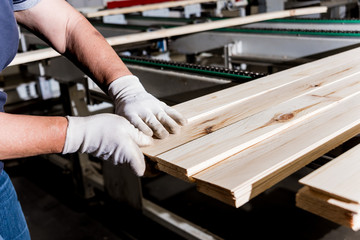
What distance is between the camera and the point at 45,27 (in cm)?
135

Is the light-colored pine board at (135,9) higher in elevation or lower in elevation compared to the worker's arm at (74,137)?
higher

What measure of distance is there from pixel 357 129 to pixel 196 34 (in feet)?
5.93

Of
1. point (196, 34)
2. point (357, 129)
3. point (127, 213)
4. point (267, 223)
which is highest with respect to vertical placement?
point (196, 34)

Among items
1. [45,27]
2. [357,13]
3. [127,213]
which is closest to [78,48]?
[45,27]

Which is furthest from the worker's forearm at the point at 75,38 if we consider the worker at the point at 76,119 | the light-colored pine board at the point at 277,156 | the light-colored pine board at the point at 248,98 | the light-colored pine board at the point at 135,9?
the light-colored pine board at the point at 135,9

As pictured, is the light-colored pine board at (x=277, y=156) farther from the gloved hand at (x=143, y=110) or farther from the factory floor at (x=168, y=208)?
the factory floor at (x=168, y=208)

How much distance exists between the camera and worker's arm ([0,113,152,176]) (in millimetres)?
896

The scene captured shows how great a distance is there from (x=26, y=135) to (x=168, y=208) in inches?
76.2

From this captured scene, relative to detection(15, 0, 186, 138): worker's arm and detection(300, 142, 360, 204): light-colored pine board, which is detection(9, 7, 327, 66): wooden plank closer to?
detection(15, 0, 186, 138): worker's arm

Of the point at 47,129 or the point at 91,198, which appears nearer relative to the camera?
the point at 47,129

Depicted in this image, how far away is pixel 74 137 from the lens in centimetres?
97

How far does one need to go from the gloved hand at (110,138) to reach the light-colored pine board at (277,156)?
0.65 ft

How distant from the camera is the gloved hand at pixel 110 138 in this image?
0.94m

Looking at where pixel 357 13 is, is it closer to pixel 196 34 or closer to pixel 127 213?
pixel 196 34
